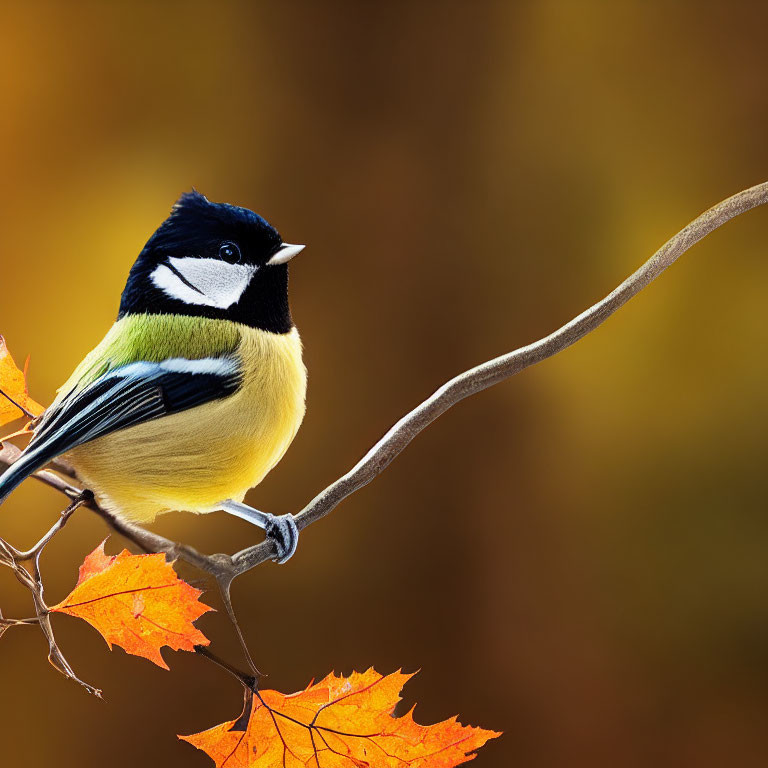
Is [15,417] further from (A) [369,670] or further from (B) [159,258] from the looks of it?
(A) [369,670]

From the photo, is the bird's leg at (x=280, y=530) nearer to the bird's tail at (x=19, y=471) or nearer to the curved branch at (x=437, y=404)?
the curved branch at (x=437, y=404)

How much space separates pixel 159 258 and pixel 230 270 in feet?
0.13

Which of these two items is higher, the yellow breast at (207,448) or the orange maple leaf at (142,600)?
the yellow breast at (207,448)

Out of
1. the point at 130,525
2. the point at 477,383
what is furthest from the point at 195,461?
the point at 477,383

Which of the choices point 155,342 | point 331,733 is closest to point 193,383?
point 155,342

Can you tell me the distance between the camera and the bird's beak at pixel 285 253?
438 mm

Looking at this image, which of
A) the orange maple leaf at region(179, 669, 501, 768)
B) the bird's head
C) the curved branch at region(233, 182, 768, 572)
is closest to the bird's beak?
the bird's head

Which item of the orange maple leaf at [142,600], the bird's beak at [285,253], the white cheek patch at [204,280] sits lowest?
the orange maple leaf at [142,600]

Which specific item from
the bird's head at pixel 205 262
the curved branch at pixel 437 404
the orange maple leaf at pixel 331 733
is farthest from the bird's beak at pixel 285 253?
the orange maple leaf at pixel 331 733

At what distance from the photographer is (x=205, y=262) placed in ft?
1.42

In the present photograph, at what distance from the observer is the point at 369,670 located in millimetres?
388

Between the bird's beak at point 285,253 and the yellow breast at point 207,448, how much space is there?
0.04 m

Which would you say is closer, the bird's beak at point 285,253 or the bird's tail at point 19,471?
the bird's tail at point 19,471

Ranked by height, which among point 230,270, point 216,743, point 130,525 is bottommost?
point 216,743
